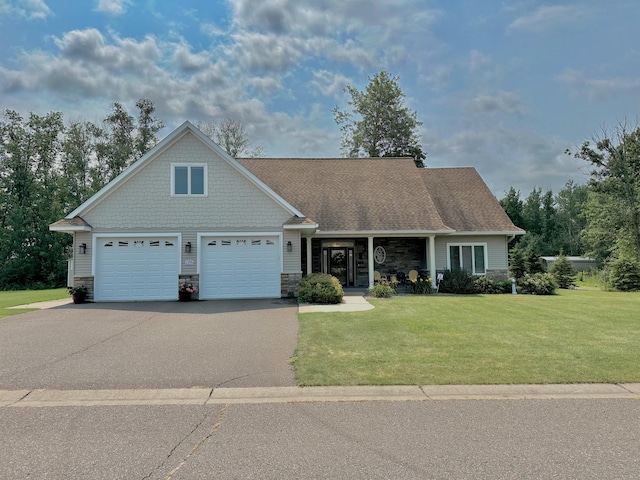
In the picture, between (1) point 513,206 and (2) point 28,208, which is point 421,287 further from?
(1) point 513,206

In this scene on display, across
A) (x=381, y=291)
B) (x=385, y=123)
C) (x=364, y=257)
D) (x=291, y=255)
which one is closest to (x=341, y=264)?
(x=364, y=257)

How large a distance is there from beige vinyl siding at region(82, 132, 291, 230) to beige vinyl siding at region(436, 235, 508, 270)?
8.75 meters

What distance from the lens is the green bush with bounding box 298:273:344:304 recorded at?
14.2 m

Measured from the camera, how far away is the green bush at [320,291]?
561 inches

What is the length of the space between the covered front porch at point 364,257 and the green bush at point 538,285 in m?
4.59

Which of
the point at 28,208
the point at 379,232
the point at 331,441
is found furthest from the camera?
the point at 28,208

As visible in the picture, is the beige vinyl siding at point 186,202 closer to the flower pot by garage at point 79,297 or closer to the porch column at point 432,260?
the flower pot by garage at point 79,297

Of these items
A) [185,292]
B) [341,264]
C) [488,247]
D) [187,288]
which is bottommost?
[185,292]

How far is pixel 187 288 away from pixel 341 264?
808 cm

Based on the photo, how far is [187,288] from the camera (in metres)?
15.7

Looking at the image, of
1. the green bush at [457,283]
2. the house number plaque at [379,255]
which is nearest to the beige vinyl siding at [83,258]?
the house number plaque at [379,255]

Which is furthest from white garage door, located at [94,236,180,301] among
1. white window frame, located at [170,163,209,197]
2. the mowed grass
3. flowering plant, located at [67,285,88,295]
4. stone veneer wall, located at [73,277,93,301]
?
the mowed grass

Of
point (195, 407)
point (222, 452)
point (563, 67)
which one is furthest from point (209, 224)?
point (563, 67)

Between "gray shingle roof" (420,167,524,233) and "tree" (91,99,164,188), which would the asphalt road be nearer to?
"gray shingle roof" (420,167,524,233)
